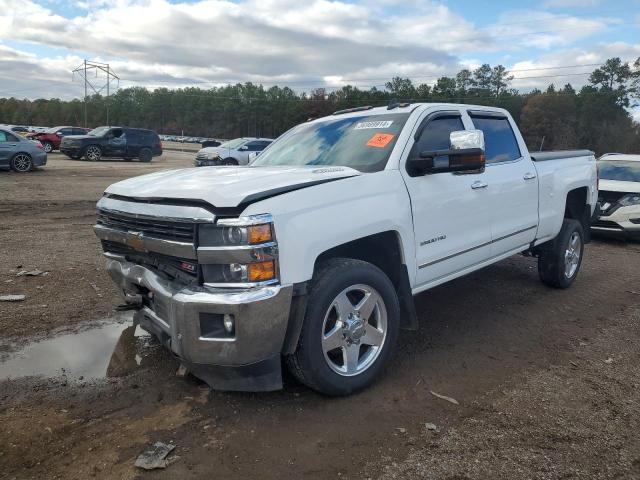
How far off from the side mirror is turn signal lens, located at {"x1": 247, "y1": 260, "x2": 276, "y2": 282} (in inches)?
58.0

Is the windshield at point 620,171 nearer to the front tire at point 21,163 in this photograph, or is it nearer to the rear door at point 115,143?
the front tire at point 21,163

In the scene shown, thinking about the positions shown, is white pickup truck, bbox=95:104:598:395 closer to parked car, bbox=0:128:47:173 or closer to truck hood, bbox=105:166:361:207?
truck hood, bbox=105:166:361:207

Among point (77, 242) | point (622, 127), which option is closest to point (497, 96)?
point (622, 127)

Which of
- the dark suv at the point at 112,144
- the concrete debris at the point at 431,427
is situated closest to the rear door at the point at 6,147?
the dark suv at the point at 112,144

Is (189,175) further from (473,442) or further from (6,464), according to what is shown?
(473,442)

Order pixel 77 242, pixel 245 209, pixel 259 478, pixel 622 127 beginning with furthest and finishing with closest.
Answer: pixel 622 127, pixel 77 242, pixel 245 209, pixel 259 478

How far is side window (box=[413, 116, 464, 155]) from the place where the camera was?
13.6 feet

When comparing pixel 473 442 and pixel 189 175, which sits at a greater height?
pixel 189 175

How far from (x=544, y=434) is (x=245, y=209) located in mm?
2155

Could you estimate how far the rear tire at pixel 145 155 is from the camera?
27.3 metres

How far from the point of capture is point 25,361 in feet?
13.0

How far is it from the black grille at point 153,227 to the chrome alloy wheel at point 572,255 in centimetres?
468

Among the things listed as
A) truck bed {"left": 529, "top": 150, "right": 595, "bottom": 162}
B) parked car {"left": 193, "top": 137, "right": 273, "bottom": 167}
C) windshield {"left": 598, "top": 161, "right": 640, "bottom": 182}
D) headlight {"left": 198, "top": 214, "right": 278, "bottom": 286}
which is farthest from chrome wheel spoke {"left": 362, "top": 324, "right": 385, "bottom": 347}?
parked car {"left": 193, "top": 137, "right": 273, "bottom": 167}

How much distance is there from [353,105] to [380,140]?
71.8 metres
